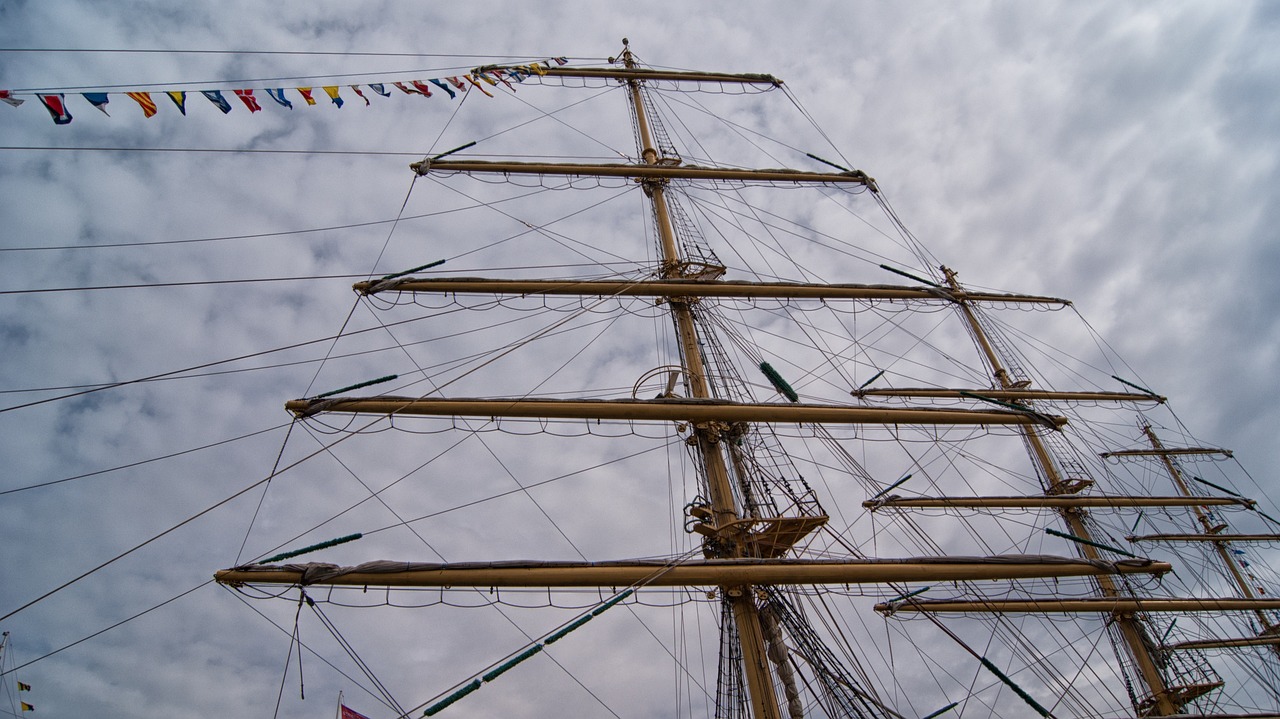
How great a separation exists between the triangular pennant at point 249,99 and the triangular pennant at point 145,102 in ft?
3.84

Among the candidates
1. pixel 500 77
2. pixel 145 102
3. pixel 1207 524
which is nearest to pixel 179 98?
pixel 145 102

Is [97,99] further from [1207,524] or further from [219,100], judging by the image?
[1207,524]

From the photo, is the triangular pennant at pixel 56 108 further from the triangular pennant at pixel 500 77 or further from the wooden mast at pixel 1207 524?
the wooden mast at pixel 1207 524

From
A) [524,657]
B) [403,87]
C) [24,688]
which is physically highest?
[403,87]

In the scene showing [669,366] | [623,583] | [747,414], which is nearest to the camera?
[623,583]

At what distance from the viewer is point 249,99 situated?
897 cm

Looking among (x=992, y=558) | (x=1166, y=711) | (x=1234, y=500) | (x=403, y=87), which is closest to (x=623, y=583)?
(x=992, y=558)

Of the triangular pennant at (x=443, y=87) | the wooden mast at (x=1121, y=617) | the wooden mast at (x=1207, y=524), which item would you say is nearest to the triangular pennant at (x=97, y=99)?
the triangular pennant at (x=443, y=87)

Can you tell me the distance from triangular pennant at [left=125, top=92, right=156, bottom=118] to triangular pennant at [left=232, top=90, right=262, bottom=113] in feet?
3.84

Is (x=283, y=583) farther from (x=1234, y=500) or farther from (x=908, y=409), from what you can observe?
(x=1234, y=500)

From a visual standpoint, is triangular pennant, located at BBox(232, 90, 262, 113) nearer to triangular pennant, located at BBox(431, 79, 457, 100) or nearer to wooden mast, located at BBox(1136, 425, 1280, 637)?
triangular pennant, located at BBox(431, 79, 457, 100)

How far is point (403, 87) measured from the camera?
36.3ft

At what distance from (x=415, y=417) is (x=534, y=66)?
28.0 ft

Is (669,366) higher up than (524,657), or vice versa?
(669,366)
